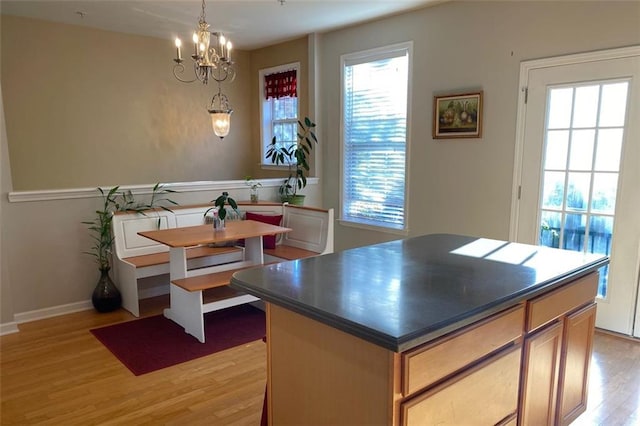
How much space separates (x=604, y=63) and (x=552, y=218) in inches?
48.2

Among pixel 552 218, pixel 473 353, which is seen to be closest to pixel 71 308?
pixel 473 353

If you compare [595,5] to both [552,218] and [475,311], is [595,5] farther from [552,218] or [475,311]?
[475,311]

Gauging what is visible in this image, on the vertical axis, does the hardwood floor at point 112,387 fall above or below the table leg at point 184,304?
below

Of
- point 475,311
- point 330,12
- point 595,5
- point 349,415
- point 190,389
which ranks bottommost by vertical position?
point 190,389

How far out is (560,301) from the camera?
1880 mm

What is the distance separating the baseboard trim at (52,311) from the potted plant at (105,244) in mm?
123

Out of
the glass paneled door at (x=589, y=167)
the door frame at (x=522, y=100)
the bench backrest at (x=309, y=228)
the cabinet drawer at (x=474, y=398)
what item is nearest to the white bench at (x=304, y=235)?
the bench backrest at (x=309, y=228)

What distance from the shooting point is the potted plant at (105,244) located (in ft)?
12.9

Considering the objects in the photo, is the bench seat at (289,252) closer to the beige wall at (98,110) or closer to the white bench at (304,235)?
the white bench at (304,235)

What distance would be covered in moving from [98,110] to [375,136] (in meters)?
3.31

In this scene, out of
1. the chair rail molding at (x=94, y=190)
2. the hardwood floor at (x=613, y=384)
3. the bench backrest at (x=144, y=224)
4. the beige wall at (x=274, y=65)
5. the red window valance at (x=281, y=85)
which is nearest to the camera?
the hardwood floor at (x=613, y=384)

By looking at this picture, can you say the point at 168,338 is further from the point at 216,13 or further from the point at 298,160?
the point at 216,13

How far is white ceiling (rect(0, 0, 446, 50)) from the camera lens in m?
4.27

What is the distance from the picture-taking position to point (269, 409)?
5.69ft
